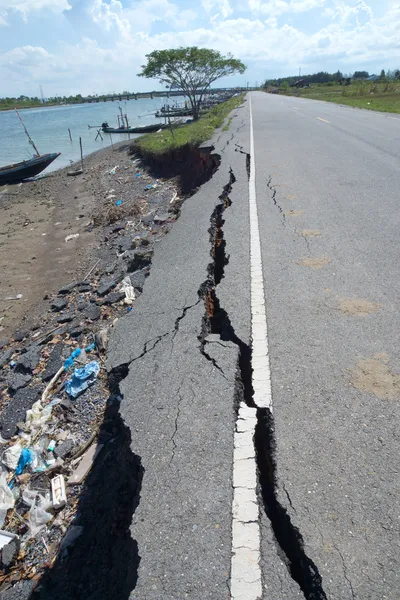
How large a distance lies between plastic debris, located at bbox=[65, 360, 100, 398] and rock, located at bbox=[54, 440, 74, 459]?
60cm

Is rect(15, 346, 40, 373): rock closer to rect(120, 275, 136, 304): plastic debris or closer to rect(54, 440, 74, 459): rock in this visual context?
rect(120, 275, 136, 304): plastic debris

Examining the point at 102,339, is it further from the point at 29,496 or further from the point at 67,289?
the point at 67,289

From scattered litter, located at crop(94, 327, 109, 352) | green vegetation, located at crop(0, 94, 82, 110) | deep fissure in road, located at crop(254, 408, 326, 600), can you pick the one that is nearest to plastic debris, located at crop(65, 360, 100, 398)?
scattered litter, located at crop(94, 327, 109, 352)

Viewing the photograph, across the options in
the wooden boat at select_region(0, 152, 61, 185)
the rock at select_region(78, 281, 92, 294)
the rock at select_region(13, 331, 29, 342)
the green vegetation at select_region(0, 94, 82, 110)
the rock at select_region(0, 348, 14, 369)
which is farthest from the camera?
the green vegetation at select_region(0, 94, 82, 110)

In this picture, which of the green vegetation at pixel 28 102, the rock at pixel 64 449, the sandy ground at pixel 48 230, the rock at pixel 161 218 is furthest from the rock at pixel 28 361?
the green vegetation at pixel 28 102

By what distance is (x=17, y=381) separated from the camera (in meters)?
5.25

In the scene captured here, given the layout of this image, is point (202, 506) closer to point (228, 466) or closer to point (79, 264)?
point (228, 466)

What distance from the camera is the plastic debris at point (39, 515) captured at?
10.3 ft

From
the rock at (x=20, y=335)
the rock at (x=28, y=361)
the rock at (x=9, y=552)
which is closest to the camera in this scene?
the rock at (x=9, y=552)

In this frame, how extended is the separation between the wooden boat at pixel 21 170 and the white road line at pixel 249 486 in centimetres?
2594

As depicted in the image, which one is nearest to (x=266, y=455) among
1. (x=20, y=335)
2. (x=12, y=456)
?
(x=12, y=456)

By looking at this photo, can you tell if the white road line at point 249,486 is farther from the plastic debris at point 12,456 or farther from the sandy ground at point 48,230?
the sandy ground at point 48,230

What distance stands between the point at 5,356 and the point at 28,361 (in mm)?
970

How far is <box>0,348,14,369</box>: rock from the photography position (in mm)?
6082
